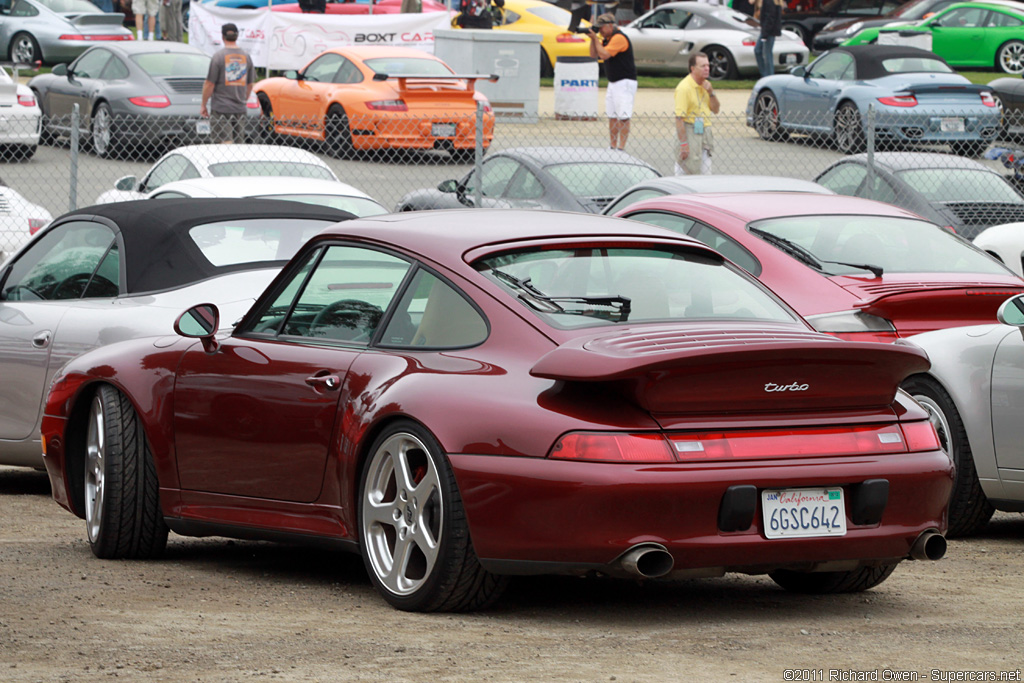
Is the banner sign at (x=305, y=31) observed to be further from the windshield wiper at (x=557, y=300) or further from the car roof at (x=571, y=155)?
the windshield wiper at (x=557, y=300)

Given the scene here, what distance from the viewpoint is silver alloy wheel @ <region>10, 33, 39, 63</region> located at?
3036cm

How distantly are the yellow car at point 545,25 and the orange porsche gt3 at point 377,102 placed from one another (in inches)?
355

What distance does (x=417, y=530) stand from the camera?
5.41m

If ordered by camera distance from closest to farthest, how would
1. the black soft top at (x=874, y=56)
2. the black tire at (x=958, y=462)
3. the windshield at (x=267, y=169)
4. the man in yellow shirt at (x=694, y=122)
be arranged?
the black tire at (x=958, y=462) < the windshield at (x=267, y=169) < the man in yellow shirt at (x=694, y=122) < the black soft top at (x=874, y=56)

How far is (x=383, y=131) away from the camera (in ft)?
69.9

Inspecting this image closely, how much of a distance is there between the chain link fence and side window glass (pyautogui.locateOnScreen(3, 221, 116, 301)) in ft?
14.2

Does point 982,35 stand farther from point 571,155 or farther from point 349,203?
point 349,203

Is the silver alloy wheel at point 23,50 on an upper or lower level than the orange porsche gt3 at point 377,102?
lower

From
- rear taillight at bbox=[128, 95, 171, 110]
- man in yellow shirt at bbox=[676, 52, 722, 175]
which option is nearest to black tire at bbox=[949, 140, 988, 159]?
man in yellow shirt at bbox=[676, 52, 722, 175]

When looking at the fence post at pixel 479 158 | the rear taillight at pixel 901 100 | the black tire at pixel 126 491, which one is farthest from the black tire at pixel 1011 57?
the black tire at pixel 126 491

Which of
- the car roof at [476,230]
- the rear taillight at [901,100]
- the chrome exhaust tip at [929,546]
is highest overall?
the car roof at [476,230]

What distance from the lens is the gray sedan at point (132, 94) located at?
22.0 m

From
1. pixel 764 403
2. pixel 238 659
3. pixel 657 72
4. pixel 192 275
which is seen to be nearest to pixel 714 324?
pixel 764 403

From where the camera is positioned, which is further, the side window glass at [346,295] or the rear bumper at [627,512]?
the side window glass at [346,295]
